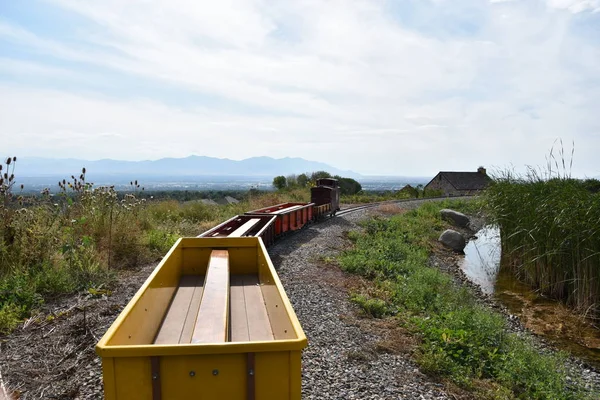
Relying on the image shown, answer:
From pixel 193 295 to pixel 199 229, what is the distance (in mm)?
8163

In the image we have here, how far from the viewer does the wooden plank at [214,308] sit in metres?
2.82

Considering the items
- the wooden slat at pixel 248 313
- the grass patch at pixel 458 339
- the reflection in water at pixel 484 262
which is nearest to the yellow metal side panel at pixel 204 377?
the wooden slat at pixel 248 313

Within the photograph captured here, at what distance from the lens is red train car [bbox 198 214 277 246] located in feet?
30.2

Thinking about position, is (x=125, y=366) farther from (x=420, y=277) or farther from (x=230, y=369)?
(x=420, y=277)

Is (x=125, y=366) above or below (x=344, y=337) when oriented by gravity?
above

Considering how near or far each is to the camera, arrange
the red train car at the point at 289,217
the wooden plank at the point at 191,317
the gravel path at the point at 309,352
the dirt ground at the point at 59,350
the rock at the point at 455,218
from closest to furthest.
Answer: the wooden plank at the point at 191,317
the dirt ground at the point at 59,350
the gravel path at the point at 309,352
the red train car at the point at 289,217
the rock at the point at 455,218

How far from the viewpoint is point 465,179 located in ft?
162

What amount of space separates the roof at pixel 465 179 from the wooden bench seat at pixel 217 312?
1775 inches

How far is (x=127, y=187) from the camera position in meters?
11.7

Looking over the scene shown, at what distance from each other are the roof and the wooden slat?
4498 centimetres

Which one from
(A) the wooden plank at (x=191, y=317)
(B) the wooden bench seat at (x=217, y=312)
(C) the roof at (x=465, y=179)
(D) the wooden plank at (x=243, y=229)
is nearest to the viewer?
(B) the wooden bench seat at (x=217, y=312)

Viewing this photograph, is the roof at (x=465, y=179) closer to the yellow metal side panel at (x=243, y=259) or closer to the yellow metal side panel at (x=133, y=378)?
the yellow metal side panel at (x=243, y=259)

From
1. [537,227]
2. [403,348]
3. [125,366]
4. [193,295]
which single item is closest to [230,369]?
[125,366]

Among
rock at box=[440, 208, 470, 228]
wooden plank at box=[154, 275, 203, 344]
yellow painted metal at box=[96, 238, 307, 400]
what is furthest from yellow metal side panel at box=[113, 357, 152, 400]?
rock at box=[440, 208, 470, 228]
